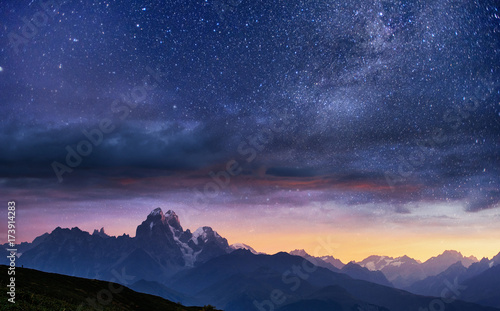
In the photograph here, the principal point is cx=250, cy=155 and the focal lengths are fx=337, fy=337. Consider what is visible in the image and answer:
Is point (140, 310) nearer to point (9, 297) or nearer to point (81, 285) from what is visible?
point (81, 285)

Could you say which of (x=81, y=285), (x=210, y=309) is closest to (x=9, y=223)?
(x=210, y=309)

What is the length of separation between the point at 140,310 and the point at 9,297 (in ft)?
136

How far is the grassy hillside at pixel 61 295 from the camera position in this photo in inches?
1297

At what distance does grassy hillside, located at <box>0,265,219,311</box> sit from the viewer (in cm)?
3294

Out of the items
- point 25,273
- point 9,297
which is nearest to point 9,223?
point 9,297

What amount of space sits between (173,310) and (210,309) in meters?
26.3

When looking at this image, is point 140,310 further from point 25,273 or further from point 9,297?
point 9,297

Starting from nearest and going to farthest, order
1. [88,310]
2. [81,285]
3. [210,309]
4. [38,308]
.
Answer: [38,308] → [88,310] → [210,309] → [81,285]

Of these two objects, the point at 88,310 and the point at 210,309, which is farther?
the point at 210,309

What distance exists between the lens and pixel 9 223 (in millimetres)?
34750

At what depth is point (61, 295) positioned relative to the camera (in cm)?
5291

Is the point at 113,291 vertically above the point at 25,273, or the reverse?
the point at 25,273

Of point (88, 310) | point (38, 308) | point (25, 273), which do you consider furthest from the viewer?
point (25, 273)

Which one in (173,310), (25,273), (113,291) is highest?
(25,273)
